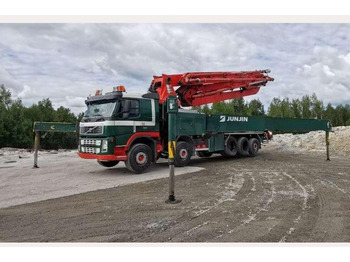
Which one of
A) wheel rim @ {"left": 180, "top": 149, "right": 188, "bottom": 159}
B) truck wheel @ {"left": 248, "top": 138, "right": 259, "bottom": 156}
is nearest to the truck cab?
wheel rim @ {"left": 180, "top": 149, "right": 188, "bottom": 159}

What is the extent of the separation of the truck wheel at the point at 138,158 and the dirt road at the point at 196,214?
1495 mm

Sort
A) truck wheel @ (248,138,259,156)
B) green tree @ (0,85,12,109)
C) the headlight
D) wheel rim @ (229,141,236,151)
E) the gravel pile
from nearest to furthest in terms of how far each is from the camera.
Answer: the headlight → wheel rim @ (229,141,236,151) → truck wheel @ (248,138,259,156) → the gravel pile → green tree @ (0,85,12,109)

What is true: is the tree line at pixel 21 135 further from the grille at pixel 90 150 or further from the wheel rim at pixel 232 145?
the grille at pixel 90 150

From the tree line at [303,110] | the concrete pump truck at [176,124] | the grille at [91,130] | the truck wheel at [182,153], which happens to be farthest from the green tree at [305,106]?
the grille at [91,130]

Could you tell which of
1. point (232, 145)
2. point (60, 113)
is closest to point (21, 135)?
point (60, 113)

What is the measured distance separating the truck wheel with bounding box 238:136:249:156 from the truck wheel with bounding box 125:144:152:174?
5694 millimetres

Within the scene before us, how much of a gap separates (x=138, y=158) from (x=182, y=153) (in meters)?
2.11

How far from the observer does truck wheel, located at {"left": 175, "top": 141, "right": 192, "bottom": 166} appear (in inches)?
428

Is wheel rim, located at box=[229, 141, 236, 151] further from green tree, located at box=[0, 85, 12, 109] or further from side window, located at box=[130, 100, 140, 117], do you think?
green tree, located at box=[0, 85, 12, 109]

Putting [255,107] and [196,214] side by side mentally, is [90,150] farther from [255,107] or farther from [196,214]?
[255,107]

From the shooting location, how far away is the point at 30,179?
9.01m

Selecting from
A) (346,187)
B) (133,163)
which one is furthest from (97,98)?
(346,187)

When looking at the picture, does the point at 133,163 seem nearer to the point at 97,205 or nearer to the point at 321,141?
the point at 97,205

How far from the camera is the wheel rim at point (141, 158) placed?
9.47 meters
